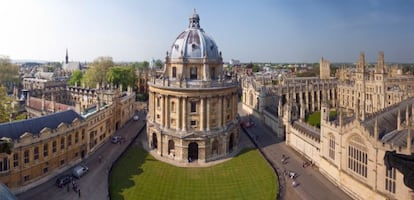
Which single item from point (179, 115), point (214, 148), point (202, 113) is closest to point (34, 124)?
point (179, 115)

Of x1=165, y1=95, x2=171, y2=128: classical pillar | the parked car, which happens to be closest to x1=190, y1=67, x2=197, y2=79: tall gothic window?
x1=165, y1=95, x2=171, y2=128: classical pillar

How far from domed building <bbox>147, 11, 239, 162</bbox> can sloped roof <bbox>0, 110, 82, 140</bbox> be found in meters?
10.5

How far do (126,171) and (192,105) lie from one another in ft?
36.9

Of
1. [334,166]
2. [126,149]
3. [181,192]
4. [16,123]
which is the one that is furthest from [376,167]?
[16,123]

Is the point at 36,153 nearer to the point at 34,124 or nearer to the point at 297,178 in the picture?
the point at 34,124

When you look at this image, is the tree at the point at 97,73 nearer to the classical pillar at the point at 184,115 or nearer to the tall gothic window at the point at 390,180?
the classical pillar at the point at 184,115

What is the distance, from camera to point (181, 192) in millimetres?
29953

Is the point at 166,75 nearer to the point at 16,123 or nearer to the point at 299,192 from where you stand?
the point at 16,123

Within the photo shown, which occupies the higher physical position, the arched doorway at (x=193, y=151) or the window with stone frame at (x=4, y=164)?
the window with stone frame at (x=4, y=164)

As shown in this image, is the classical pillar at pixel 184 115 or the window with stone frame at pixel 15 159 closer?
the window with stone frame at pixel 15 159

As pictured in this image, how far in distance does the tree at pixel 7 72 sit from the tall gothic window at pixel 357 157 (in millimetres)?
81631

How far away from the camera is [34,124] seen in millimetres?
32000

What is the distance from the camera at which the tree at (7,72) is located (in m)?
→ 79.1

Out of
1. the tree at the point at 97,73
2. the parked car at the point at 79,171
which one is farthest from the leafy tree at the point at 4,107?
the tree at the point at 97,73
